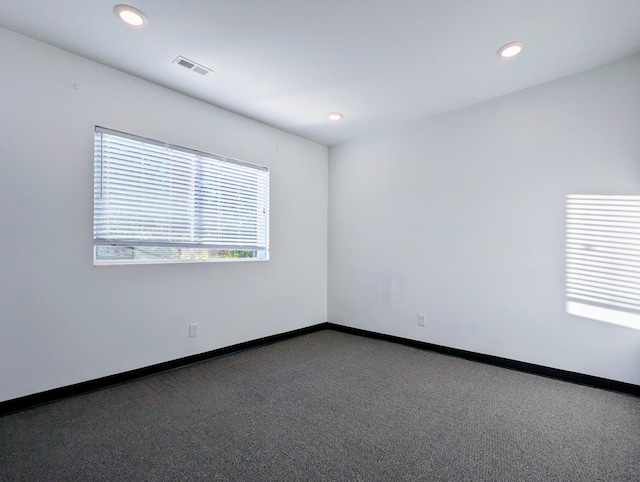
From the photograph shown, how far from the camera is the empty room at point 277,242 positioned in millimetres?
1953

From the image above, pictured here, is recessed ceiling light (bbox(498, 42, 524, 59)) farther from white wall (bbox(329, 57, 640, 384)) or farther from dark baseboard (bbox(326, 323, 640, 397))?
dark baseboard (bbox(326, 323, 640, 397))

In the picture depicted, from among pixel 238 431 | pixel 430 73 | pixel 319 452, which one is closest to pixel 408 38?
pixel 430 73

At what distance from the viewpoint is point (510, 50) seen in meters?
2.43

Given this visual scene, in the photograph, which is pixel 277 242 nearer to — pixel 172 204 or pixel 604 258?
pixel 172 204

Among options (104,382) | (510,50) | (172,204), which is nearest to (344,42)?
(510,50)

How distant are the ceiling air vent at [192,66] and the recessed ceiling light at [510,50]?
7.75ft

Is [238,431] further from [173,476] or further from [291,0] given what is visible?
[291,0]

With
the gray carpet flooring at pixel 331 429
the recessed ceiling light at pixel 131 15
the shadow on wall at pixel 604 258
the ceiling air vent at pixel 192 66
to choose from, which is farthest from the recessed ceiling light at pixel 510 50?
the gray carpet flooring at pixel 331 429

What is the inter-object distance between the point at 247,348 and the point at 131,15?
318cm

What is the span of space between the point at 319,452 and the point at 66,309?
216 cm

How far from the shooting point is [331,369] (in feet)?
10.1

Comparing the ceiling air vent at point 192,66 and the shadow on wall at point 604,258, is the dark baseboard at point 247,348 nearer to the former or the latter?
the shadow on wall at point 604,258

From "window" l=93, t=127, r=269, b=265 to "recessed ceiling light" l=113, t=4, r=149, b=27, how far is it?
935 millimetres

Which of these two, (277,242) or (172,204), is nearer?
(172,204)
